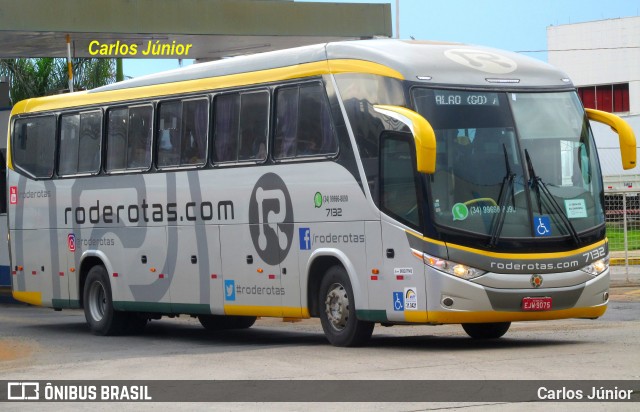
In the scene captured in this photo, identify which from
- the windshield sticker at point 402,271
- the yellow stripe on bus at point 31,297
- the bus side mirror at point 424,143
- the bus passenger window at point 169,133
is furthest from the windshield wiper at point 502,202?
the yellow stripe on bus at point 31,297

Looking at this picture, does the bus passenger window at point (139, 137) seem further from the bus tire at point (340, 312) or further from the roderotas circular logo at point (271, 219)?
the bus tire at point (340, 312)

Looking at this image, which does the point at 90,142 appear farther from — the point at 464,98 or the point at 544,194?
the point at 544,194

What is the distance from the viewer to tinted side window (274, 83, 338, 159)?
16.2 m

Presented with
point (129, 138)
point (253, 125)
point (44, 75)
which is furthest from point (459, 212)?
point (44, 75)

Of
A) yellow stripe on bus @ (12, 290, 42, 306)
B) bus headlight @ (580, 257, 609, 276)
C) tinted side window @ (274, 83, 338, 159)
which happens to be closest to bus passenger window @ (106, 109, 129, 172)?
yellow stripe on bus @ (12, 290, 42, 306)

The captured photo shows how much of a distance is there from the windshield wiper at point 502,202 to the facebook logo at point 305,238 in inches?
105

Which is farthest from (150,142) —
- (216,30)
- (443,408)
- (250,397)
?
(216,30)

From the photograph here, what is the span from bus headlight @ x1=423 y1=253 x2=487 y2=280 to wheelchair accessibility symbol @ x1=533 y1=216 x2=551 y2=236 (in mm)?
860

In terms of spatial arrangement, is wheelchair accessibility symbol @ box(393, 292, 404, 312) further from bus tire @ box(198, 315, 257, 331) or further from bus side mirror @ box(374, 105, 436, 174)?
bus tire @ box(198, 315, 257, 331)

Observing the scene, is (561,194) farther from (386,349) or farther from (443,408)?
(443,408)

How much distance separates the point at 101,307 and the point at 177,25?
36.7 ft

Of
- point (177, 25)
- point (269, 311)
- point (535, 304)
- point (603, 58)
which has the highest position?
point (603, 58)

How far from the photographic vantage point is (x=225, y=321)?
21.0m

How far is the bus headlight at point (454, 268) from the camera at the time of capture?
1480cm
